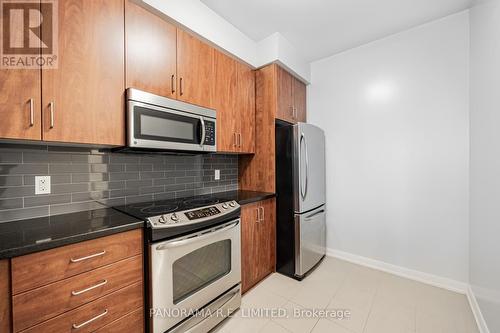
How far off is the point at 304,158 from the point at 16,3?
222 centimetres

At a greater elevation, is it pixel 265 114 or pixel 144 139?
pixel 265 114

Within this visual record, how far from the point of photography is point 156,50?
5.03 ft

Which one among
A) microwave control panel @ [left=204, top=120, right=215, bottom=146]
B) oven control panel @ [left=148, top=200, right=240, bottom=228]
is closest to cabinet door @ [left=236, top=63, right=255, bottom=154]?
microwave control panel @ [left=204, top=120, right=215, bottom=146]

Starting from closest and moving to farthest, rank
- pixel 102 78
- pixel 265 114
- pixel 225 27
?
1. pixel 102 78
2. pixel 225 27
3. pixel 265 114

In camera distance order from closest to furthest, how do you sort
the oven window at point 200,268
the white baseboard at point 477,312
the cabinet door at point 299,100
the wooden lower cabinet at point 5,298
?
the wooden lower cabinet at point 5,298
the oven window at point 200,268
the white baseboard at point 477,312
the cabinet door at point 299,100

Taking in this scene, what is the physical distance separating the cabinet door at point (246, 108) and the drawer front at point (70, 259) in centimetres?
138

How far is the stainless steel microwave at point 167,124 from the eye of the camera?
1377 mm

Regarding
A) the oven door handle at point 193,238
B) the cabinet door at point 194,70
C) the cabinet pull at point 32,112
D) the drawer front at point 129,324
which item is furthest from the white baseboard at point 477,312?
the cabinet pull at point 32,112

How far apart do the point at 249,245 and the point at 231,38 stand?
6.82 feet

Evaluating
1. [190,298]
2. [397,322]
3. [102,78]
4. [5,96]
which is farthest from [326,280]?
[5,96]

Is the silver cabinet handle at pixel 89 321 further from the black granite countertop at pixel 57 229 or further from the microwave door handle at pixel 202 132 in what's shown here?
the microwave door handle at pixel 202 132

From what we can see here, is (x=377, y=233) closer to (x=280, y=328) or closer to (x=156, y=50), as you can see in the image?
(x=280, y=328)

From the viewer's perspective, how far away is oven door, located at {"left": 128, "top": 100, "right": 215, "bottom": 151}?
54.4 inches

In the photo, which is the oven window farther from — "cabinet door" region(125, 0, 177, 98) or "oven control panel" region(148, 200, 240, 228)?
"cabinet door" region(125, 0, 177, 98)
